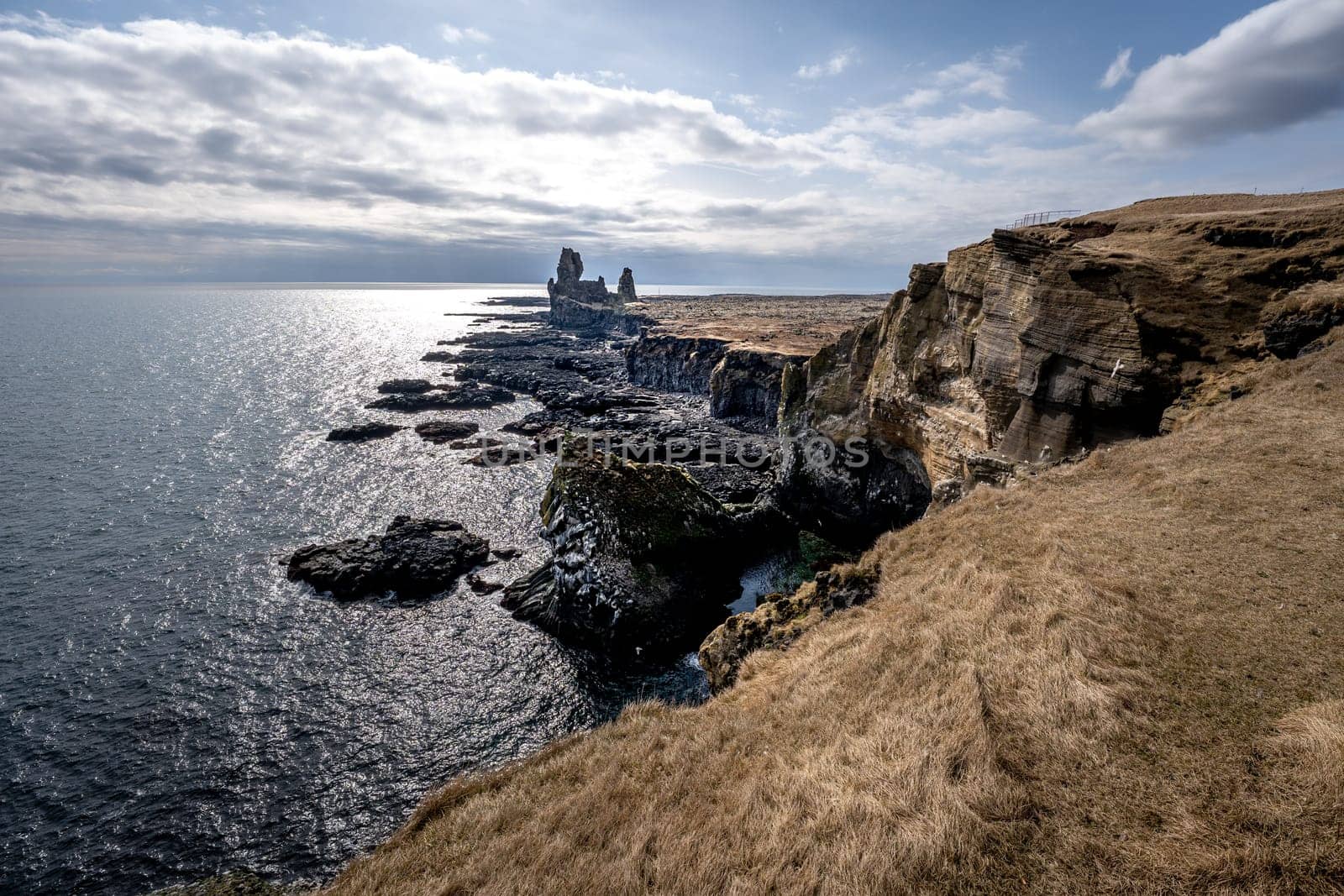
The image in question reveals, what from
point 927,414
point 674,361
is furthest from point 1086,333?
point 674,361

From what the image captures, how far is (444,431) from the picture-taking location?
69.0 metres

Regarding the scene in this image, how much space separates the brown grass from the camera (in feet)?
23.9

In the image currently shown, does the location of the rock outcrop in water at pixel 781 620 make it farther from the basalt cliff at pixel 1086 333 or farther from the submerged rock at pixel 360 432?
the submerged rock at pixel 360 432

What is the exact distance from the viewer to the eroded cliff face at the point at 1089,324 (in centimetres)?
2164

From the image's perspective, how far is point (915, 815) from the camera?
328 inches

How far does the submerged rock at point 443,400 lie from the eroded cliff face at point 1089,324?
69.1 metres

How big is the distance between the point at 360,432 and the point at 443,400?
22.3 meters

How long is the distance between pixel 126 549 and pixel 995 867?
5263 centimetres

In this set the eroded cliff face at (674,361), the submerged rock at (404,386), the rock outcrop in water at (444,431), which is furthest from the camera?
the eroded cliff face at (674,361)

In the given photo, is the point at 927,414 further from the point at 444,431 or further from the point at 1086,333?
the point at 444,431

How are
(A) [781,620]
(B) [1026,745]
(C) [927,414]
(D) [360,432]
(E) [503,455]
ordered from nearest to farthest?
(B) [1026,745] → (A) [781,620] → (C) [927,414] → (E) [503,455] → (D) [360,432]

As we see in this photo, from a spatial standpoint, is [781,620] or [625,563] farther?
[625,563]

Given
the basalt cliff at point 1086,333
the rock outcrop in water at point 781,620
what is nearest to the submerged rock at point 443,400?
the basalt cliff at point 1086,333

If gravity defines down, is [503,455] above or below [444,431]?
below
